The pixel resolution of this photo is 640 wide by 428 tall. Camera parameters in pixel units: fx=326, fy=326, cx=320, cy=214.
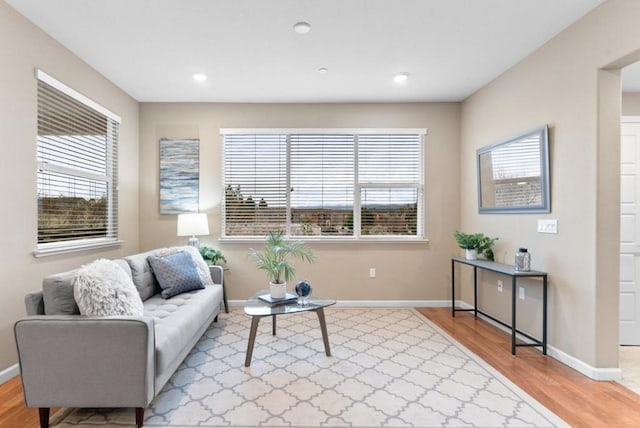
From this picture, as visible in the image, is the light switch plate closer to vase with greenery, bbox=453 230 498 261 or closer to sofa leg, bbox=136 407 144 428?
vase with greenery, bbox=453 230 498 261

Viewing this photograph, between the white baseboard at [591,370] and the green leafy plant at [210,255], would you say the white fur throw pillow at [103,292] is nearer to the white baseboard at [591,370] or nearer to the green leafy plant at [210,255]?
the green leafy plant at [210,255]

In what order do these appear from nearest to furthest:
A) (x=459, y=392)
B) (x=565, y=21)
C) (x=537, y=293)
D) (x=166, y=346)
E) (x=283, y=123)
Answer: (x=166, y=346)
(x=459, y=392)
(x=565, y=21)
(x=537, y=293)
(x=283, y=123)

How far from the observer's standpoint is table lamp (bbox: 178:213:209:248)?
396cm

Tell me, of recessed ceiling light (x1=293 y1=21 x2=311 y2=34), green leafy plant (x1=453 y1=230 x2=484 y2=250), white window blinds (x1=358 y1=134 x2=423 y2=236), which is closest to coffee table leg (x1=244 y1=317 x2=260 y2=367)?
white window blinds (x1=358 y1=134 x2=423 y2=236)

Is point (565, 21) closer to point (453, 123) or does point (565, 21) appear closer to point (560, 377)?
point (453, 123)

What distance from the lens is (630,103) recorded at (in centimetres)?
328

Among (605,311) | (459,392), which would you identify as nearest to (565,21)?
(605,311)

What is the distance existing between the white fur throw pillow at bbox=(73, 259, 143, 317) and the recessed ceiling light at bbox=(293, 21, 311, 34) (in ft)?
7.46

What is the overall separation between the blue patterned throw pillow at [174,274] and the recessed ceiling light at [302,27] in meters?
2.37

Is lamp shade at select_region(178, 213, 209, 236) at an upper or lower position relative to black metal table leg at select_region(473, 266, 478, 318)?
upper

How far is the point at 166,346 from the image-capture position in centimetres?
202

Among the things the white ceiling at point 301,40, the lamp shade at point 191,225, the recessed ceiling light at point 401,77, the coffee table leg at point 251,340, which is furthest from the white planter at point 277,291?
the recessed ceiling light at point 401,77

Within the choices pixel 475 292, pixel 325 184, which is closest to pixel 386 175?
pixel 325 184

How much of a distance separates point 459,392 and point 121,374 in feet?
7.01
